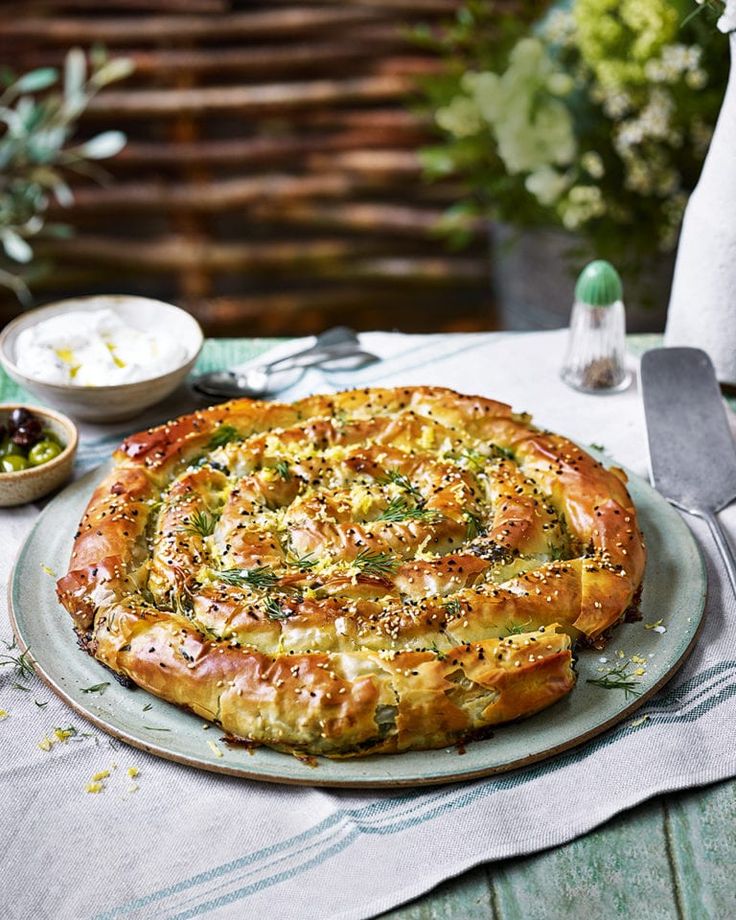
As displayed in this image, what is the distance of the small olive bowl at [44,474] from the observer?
9.76ft

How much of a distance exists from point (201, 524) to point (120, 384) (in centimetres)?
83

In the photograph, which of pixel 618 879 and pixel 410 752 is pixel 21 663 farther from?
pixel 618 879

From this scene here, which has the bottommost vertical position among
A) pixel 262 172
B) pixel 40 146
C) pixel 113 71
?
pixel 262 172

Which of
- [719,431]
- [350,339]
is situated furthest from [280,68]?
[719,431]

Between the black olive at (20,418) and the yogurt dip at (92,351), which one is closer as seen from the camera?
the black olive at (20,418)

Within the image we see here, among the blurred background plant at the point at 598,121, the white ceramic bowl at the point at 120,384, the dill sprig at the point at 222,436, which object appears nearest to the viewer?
the dill sprig at the point at 222,436

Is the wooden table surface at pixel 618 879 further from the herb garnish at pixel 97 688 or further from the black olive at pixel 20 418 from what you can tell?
the black olive at pixel 20 418

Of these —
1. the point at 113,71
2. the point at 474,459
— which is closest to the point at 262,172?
the point at 113,71

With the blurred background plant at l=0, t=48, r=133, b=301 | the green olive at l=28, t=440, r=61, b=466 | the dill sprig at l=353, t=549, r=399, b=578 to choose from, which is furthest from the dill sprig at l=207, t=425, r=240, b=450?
the blurred background plant at l=0, t=48, r=133, b=301

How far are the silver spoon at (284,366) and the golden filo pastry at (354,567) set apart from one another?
20.3 inches

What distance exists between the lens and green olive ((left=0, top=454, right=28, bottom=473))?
10.1 ft

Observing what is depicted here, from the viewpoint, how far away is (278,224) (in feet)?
24.1

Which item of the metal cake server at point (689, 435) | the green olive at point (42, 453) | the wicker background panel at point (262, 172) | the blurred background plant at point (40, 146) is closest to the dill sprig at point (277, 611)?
the green olive at point (42, 453)

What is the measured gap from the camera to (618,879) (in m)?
1.98
